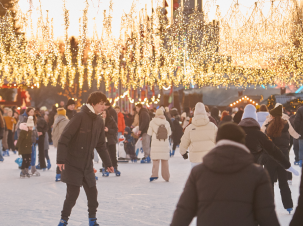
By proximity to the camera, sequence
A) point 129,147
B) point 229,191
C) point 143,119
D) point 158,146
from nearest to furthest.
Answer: point 229,191 → point 158,146 → point 143,119 → point 129,147

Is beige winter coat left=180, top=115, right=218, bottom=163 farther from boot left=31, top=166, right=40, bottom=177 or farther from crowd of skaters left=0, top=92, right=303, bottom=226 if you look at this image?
boot left=31, top=166, right=40, bottom=177

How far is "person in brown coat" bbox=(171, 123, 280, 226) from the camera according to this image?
8.91 feet

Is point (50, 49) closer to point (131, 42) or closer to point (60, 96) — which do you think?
point (131, 42)

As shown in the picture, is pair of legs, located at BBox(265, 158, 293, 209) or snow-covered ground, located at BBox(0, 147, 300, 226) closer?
snow-covered ground, located at BBox(0, 147, 300, 226)

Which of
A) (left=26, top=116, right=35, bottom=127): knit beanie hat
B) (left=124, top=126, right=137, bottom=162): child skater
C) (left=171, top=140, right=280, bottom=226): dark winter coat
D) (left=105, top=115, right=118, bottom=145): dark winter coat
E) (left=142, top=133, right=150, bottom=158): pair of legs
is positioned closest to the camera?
(left=171, top=140, right=280, bottom=226): dark winter coat

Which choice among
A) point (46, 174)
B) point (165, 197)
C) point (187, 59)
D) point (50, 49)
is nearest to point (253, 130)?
point (165, 197)

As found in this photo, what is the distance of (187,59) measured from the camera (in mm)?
30703

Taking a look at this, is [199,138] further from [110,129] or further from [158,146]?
[110,129]

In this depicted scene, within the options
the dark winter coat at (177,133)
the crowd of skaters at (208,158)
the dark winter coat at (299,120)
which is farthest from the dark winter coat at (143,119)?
the dark winter coat at (299,120)

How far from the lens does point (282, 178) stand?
654 centimetres

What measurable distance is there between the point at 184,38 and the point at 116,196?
21.2 metres

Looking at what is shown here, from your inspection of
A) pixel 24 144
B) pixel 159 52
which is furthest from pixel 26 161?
pixel 159 52

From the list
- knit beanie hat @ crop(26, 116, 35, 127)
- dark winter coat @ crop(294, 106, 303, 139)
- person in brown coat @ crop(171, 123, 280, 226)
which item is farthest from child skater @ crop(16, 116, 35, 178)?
person in brown coat @ crop(171, 123, 280, 226)

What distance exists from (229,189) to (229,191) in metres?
0.01
